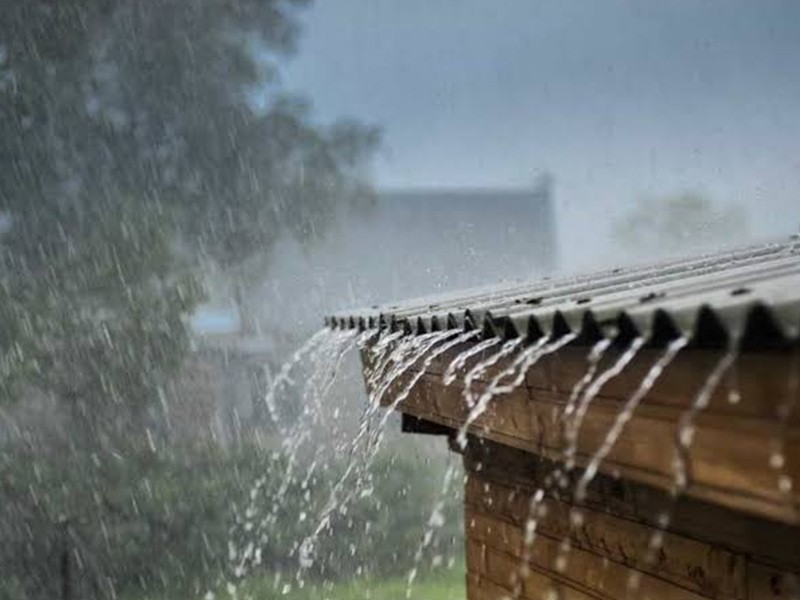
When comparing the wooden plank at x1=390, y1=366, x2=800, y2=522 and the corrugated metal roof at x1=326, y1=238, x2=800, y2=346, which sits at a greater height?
the corrugated metal roof at x1=326, y1=238, x2=800, y2=346

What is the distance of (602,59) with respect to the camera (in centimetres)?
1694

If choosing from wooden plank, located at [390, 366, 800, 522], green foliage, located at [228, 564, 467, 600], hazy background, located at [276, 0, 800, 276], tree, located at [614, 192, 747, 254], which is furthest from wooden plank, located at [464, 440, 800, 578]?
hazy background, located at [276, 0, 800, 276]

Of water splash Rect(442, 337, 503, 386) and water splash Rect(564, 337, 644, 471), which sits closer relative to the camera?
water splash Rect(564, 337, 644, 471)

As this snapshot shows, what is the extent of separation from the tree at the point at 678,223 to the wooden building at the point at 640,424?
10939mm

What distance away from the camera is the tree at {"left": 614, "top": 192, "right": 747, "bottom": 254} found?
A: 13.2 meters

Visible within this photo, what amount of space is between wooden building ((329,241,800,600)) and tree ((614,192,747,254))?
35.9ft

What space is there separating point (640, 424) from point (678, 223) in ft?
43.0

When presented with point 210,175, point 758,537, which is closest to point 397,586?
point 210,175

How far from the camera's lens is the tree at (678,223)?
1320 cm

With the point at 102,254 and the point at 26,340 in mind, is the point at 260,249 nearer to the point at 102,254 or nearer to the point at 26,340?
the point at 102,254

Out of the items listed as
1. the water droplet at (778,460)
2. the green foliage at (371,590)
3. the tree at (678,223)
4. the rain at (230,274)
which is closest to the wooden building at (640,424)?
the water droplet at (778,460)

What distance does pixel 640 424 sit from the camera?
4.05 ft

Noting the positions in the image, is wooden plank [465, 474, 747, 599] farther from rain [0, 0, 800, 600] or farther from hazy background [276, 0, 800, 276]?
hazy background [276, 0, 800, 276]

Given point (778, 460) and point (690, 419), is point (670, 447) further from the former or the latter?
point (778, 460)
